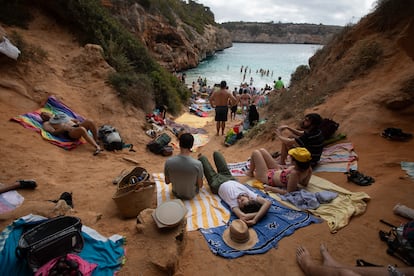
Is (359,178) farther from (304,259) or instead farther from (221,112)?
(221,112)

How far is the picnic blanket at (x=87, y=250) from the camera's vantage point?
6.48 feet

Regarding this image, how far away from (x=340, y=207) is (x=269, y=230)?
3.52 feet

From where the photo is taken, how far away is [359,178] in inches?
149

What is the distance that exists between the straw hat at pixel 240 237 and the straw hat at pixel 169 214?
612 mm

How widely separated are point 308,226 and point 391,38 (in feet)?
21.6

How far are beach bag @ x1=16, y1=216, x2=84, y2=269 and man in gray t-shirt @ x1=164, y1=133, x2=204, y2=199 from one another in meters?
1.54

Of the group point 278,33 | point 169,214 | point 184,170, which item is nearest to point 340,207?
point 184,170

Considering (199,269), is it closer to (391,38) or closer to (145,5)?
(391,38)

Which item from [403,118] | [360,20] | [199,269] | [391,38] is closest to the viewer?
[199,269]

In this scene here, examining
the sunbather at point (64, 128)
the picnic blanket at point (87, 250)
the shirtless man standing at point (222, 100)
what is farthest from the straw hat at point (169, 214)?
the shirtless man standing at point (222, 100)

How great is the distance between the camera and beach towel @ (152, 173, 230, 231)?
10.4ft

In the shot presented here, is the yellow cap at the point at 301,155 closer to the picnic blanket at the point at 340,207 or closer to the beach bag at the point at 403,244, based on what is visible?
the picnic blanket at the point at 340,207

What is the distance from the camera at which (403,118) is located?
4.84m

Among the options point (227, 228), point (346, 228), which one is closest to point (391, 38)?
point (346, 228)
